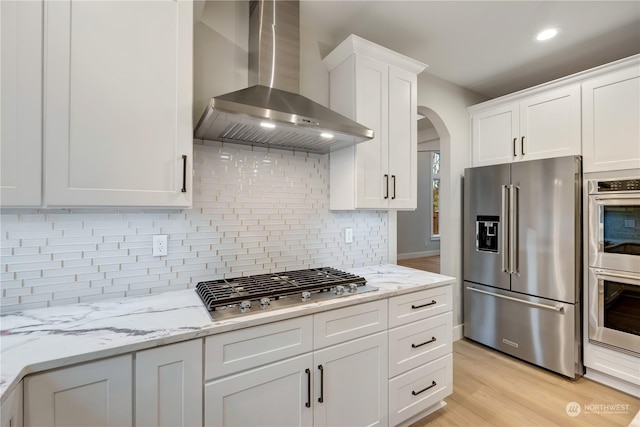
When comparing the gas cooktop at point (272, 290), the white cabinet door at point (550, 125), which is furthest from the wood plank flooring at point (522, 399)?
the white cabinet door at point (550, 125)

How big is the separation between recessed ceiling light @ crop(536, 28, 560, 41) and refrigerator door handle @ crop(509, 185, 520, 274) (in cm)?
121

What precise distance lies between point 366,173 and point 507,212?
5.22 ft

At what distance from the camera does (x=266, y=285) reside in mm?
1664

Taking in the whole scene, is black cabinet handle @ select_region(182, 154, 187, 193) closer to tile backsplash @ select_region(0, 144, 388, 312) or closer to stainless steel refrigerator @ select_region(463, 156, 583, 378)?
tile backsplash @ select_region(0, 144, 388, 312)

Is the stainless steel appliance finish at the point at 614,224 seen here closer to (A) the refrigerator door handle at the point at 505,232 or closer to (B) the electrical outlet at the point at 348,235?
(A) the refrigerator door handle at the point at 505,232

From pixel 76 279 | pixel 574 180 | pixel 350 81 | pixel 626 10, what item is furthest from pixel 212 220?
pixel 626 10

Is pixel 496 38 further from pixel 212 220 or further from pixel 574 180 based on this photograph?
pixel 212 220

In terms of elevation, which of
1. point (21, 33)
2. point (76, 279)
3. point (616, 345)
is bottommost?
point (616, 345)

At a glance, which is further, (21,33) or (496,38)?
(496,38)

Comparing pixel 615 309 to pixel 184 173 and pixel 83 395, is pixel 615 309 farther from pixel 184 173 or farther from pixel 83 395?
pixel 83 395

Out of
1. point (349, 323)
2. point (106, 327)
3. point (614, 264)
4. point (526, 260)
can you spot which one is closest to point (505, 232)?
point (526, 260)

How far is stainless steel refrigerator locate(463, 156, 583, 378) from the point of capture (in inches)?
95.5

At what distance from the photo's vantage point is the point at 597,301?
2.34 metres

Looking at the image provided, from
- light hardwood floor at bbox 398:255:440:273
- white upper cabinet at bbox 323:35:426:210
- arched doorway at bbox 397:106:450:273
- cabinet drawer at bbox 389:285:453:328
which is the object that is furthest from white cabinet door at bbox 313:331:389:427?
arched doorway at bbox 397:106:450:273
